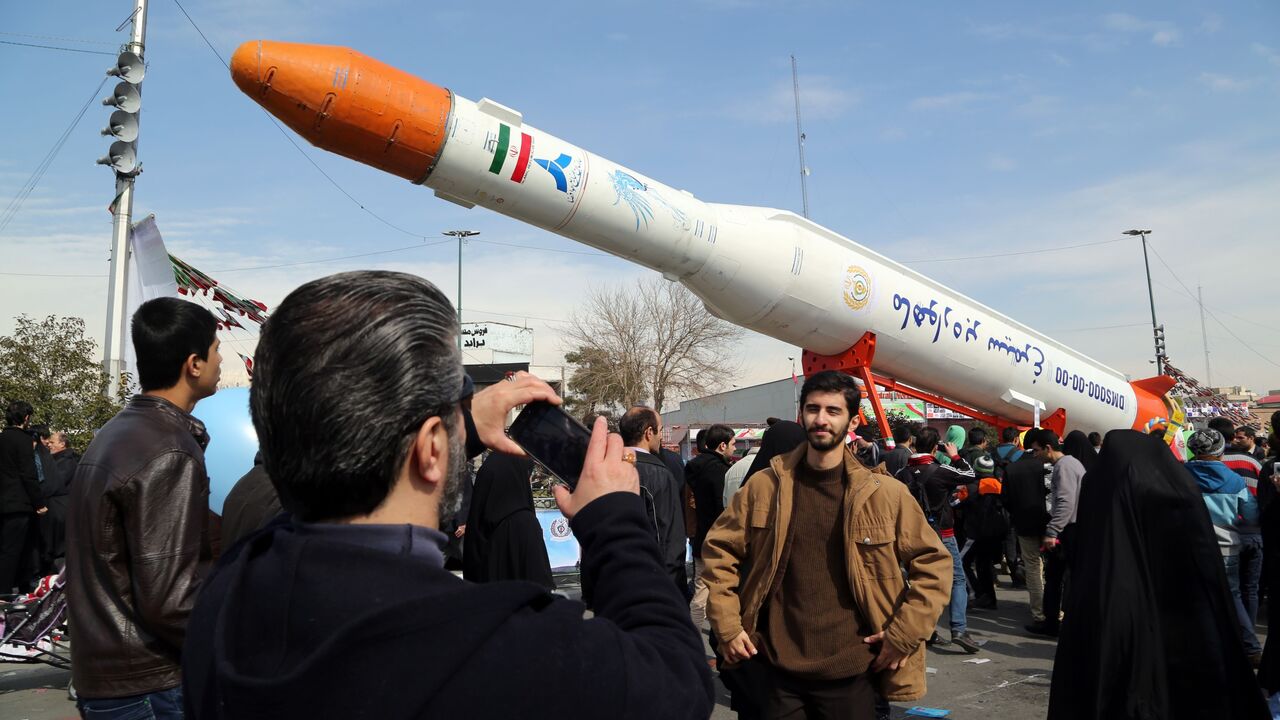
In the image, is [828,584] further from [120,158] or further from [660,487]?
[120,158]

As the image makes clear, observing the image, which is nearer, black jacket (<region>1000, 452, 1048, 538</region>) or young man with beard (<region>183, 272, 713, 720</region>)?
young man with beard (<region>183, 272, 713, 720</region>)

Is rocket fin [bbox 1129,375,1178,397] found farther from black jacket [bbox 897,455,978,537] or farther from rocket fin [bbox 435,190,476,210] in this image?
rocket fin [bbox 435,190,476,210]

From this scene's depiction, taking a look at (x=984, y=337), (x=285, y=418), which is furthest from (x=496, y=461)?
(x=984, y=337)

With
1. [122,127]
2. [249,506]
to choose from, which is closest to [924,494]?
[249,506]

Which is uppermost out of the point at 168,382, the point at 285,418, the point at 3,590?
the point at 168,382

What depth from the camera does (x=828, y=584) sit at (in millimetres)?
3531

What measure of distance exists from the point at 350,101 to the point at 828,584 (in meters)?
5.88

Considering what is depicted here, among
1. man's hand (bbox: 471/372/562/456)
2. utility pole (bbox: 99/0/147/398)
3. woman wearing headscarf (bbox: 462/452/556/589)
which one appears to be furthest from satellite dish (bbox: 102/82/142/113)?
man's hand (bbox: 471/372/562/456)

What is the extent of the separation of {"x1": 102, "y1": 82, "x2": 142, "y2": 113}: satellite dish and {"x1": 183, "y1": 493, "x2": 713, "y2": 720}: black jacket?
10.8 m

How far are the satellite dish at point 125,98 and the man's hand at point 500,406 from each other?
411 inches

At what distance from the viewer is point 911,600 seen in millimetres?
3438

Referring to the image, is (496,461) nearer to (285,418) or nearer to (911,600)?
(911,600)

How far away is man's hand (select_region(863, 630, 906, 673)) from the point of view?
3406mm

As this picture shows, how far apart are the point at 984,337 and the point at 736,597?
30.2 ft
